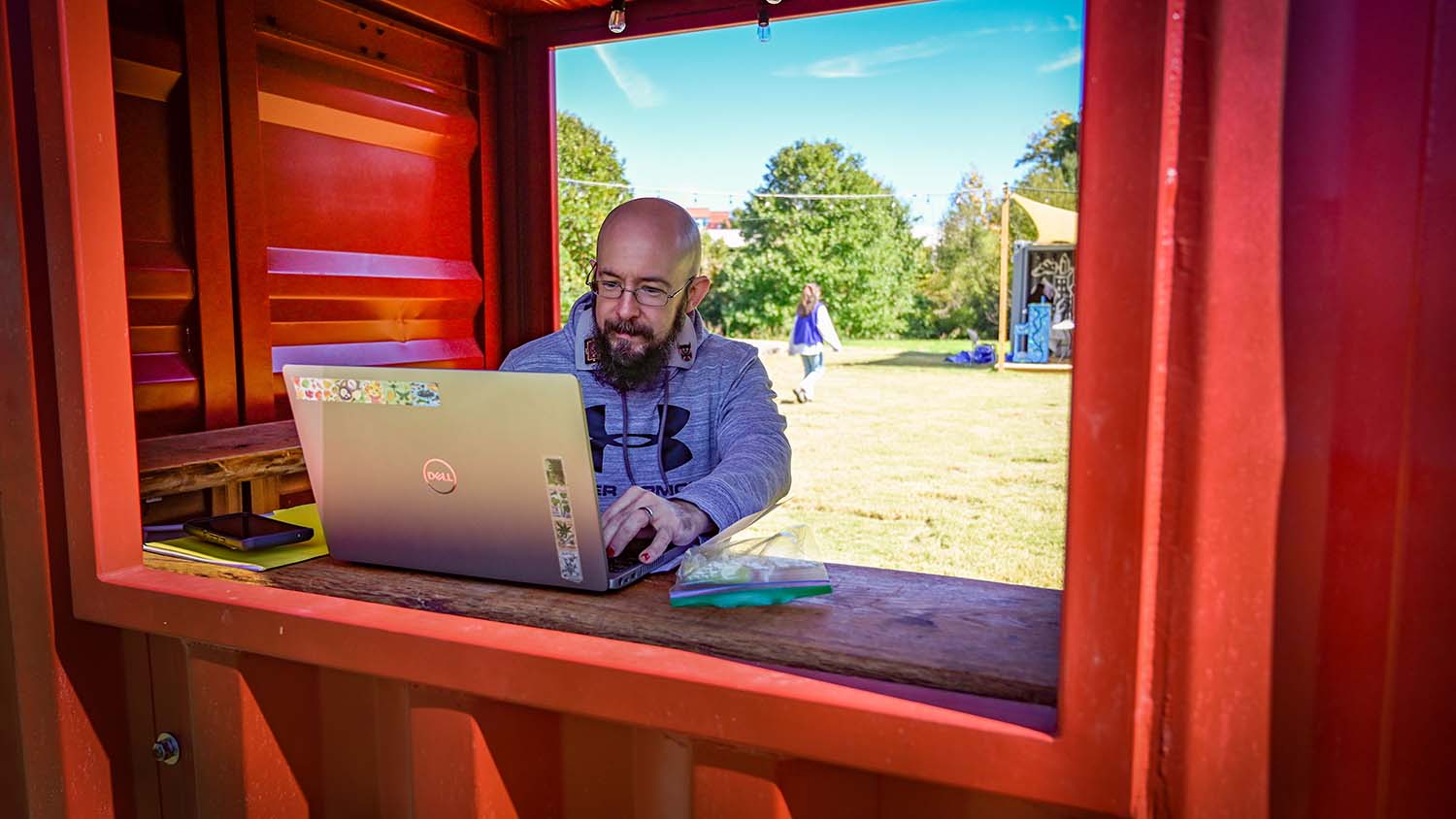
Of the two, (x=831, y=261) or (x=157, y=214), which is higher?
(x=831, y=261)

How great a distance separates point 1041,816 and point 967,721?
6.8 inches

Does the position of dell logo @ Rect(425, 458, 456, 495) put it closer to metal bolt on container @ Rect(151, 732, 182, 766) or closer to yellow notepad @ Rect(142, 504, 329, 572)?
yellow notepad @ Rect(142, 504, 329, 572)

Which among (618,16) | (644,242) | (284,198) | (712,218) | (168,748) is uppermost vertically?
(712,218)

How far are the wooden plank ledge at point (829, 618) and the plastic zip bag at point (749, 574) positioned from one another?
0.02 meters

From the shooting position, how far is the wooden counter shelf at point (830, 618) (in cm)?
106

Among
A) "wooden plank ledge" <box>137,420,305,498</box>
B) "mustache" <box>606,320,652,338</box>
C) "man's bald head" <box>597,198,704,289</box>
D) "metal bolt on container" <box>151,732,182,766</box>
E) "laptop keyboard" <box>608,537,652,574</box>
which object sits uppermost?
"man's bald head" <box>597,198,704,289</box>

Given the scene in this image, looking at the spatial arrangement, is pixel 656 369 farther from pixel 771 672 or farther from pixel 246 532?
pixel 771 672

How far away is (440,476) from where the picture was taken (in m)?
1.34

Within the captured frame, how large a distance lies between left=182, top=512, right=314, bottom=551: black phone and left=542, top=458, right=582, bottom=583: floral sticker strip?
588mm

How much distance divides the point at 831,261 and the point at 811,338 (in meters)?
10.1

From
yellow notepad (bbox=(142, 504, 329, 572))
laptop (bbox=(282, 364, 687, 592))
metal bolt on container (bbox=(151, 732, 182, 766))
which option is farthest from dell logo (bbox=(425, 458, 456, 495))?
metal bolt on container (bbox=(151, 732, 182, 766))

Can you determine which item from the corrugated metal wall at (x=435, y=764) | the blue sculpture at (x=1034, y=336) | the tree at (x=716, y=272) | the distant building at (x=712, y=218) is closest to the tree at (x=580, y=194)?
the tree at (x=716, y=272)

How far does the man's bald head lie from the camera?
233cm

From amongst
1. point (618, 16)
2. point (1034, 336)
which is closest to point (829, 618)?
point (618, 16)
